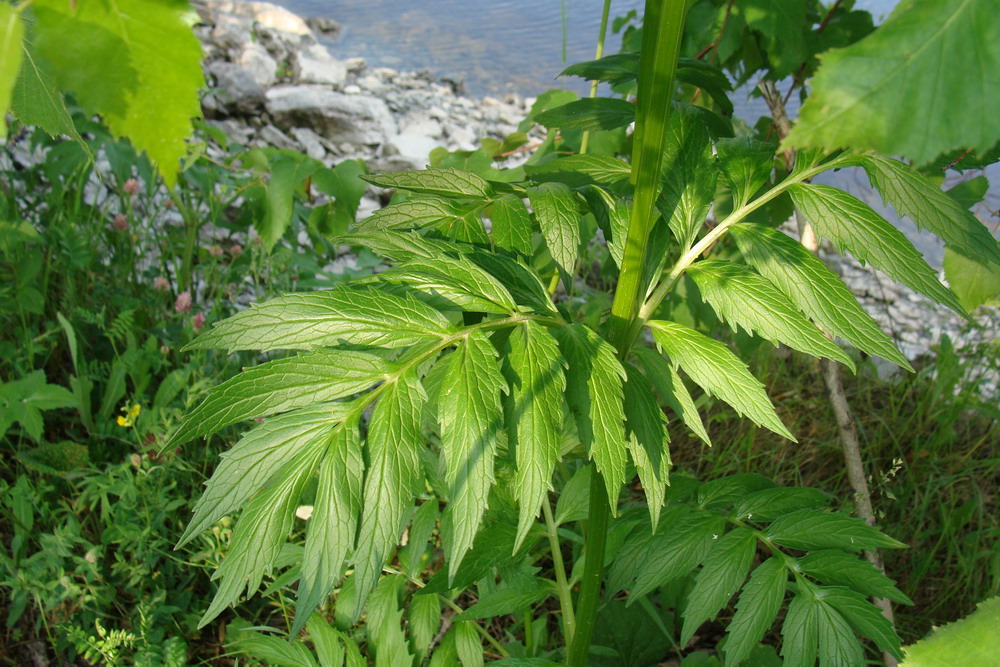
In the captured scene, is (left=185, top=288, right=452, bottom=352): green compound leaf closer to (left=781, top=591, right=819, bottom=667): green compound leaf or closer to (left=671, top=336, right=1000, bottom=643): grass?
(left=781, top=591, right=819, bottom=667): green compound leaf

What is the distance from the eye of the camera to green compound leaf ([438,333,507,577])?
0.89 meters

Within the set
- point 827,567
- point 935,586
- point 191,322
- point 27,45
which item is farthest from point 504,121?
point 27,45

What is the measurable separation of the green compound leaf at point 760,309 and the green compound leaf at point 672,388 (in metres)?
0.11

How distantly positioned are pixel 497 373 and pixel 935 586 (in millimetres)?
1946

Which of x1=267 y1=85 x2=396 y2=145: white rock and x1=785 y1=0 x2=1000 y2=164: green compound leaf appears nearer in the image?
x1=785 y1=0 x2=1000 y2=164: green compound leaf

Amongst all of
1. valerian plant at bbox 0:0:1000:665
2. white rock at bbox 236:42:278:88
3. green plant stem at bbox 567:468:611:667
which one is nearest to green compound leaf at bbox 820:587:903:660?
valerian plant at bbox 0:0:1000:665

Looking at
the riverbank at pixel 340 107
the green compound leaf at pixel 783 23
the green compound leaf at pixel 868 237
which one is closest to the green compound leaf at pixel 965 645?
the green compound leaf at pixel 868 237

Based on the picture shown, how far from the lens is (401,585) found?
5.33ft

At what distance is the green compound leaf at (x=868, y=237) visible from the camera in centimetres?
102

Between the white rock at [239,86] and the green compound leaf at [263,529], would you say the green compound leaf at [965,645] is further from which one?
the white rock at [239,86]

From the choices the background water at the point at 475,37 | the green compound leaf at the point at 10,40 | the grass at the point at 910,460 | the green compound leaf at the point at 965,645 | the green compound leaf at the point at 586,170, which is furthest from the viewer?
the background water at the point at 475,37

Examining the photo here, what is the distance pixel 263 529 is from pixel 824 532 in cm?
91

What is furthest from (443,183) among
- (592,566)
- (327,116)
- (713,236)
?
(327,116)

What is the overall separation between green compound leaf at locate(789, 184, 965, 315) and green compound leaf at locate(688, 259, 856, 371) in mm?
128
